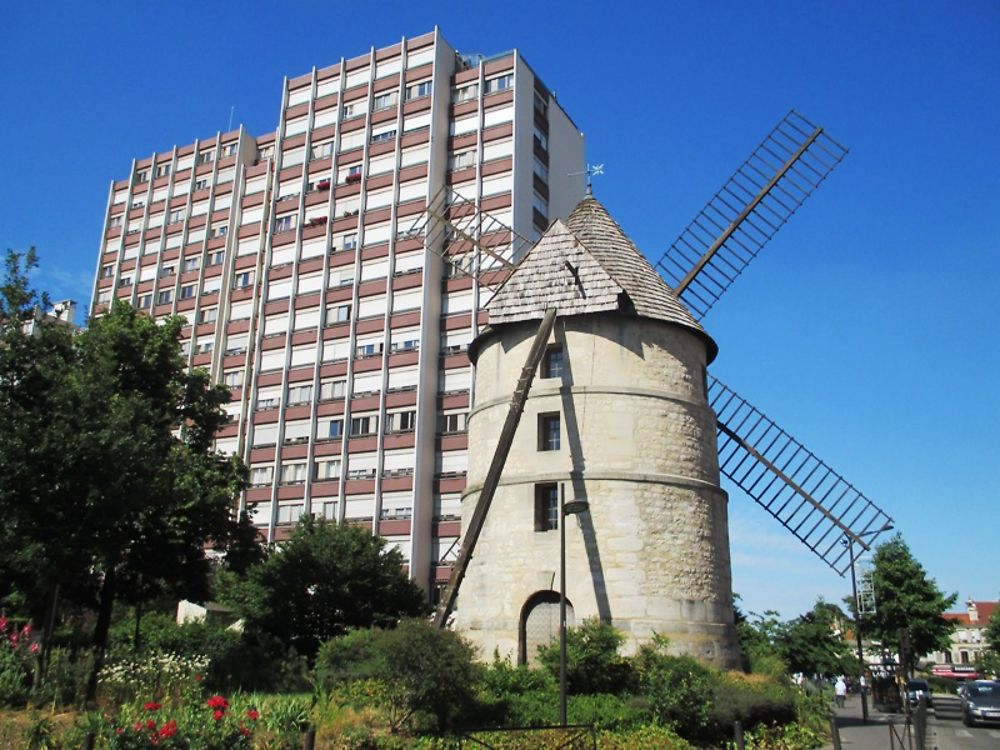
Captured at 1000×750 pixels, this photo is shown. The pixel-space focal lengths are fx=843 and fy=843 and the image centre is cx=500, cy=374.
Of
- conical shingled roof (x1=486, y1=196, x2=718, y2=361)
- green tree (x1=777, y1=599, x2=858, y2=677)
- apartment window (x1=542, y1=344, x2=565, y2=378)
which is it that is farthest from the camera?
green tree (x1=777, y1=599, x2=858, y2=677)

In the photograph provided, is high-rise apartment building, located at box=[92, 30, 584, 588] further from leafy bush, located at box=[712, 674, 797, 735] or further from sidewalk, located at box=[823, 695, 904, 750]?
leafy bush, located at box=[712, 674, 797, 735]

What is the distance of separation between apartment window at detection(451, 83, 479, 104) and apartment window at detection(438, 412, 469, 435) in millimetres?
18844

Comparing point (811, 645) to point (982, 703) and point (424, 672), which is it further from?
point (424, 672)

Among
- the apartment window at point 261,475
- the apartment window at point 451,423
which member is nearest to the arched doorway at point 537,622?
the apartment window at point 451,423

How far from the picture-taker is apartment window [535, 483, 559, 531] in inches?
779

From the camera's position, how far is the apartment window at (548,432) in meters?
20.5

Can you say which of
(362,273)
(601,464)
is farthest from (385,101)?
(601,464)

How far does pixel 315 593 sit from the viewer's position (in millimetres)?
26375

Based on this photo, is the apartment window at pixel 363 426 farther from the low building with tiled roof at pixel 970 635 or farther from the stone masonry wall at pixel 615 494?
the low building with tiled roof at pixel 970 635

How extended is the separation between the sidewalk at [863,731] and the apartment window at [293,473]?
28.6 meters

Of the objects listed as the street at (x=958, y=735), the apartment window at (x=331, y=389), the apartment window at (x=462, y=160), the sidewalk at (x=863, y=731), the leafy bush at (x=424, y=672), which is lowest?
the street at (x=958, y=735)

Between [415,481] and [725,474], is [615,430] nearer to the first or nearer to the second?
[725,474]

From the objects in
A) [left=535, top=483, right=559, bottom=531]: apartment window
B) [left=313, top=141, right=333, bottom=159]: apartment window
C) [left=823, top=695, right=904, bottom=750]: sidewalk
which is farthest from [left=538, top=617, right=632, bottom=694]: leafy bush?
[left=313, top=141, right=333, bottom=159]: apartment window

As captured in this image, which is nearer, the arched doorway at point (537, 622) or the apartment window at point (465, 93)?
the arched doorway at point (537, 622)
